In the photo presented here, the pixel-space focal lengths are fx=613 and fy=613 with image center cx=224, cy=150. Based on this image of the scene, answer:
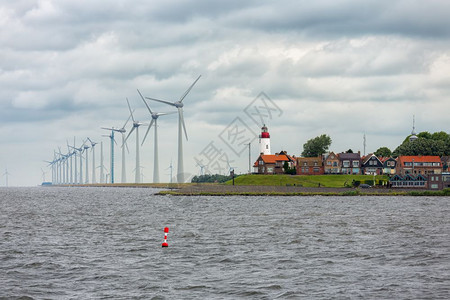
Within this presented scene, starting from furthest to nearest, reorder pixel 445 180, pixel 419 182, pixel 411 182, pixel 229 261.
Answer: pixel 411 182 < pixel 419 182 < pixel 445 180 < pixel 229 261

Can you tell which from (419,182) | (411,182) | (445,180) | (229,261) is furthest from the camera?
(411,182)

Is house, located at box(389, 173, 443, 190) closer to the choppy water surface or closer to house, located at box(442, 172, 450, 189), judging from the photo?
house, located at box(442, 172, 450, 189)

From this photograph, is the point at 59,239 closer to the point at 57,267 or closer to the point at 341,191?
the point at 57,267

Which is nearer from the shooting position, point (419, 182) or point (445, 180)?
point (445, 180)

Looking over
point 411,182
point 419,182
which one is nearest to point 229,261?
point 419,182

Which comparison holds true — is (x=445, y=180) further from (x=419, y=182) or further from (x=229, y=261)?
(x=229, y=261)

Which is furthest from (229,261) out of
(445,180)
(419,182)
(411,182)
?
(411,182)

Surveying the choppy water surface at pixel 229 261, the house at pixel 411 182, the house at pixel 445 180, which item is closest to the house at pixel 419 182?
the house at pixel 411 182

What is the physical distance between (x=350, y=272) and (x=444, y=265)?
266 inches

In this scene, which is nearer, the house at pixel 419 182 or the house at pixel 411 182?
the house at pixel 419 182

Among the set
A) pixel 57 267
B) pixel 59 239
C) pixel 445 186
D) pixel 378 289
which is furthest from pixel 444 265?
pixel 445 186

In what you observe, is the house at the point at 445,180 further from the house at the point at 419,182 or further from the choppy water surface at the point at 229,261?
the choppy water surface at the point at 229,261

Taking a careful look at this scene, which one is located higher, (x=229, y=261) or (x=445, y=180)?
(x=445, y=180)

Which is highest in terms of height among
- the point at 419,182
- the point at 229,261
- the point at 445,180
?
the point at 445,180
